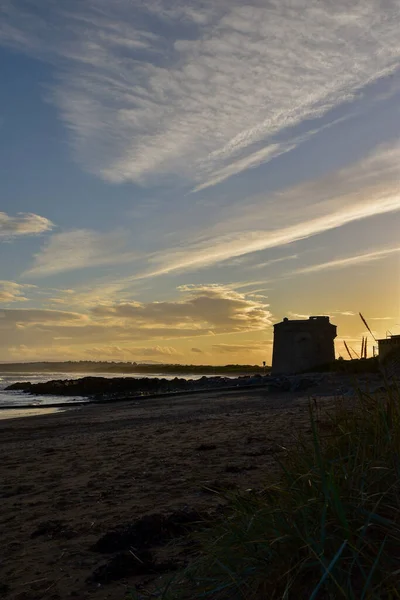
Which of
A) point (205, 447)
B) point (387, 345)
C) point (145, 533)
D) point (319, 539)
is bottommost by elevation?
point (145, 533)

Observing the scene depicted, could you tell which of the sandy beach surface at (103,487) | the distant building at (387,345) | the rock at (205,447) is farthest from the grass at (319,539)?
the distant building at (387,345)

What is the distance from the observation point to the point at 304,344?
3488cm

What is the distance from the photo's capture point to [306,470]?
362 centimetres

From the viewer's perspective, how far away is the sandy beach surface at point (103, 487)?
3.95 meters

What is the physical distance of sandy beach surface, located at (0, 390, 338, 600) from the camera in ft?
13.0

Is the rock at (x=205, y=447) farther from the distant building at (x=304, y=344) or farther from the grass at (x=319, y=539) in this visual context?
the distant building at (x=304, y=344)

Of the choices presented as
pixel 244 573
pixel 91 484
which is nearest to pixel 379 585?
pixel 244 573

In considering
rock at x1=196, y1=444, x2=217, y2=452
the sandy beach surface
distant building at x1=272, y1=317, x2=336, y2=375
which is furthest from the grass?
distant building at x1=272, y1=317, x2=336, y2=375

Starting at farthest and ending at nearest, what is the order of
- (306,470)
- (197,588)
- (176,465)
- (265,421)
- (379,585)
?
(265,421)
(176,465)
(306,470)
(197,588)
(379,585)

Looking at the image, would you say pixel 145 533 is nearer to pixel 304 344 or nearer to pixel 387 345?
pixel 387 345

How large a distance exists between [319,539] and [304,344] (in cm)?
3262

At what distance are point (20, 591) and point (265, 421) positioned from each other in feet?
25.7

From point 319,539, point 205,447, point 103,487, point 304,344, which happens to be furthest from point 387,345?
point 319,539

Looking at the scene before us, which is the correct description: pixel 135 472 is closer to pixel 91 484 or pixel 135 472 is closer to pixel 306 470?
pixel 91 484
